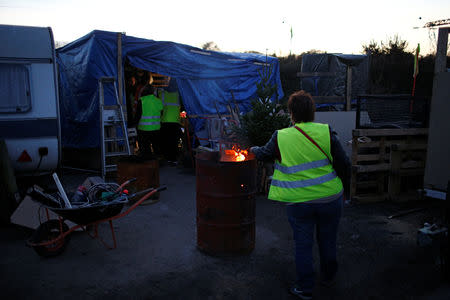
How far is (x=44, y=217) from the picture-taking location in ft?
16.4

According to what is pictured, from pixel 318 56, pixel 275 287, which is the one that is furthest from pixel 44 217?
pixel 318 56

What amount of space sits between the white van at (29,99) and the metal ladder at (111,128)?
179 cm

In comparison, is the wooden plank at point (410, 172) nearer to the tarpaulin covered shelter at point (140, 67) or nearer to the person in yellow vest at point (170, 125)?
the tarpaulin covered shelter at point (140, 67)

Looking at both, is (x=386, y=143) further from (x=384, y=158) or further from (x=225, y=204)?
(x=225, y=204)

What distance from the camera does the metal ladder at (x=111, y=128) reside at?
8202 mm

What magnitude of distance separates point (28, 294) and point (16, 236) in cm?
189

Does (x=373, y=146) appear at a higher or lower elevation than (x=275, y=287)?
higher

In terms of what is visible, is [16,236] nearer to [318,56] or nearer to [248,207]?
[248,207]

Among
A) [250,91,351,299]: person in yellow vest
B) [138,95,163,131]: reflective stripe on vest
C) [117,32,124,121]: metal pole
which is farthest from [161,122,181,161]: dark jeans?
[250,91,351,299]: person in yellow vest

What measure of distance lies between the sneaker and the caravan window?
5.28 metres

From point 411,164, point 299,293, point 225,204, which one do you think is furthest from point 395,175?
point 299,293

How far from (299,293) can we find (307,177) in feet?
3.75

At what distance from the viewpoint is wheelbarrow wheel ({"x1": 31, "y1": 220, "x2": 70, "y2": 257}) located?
4258 mm

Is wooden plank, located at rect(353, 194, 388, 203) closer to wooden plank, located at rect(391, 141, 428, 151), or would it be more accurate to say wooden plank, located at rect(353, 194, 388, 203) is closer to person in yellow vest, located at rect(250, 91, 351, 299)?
wooden plank, located at rect(391, 141, 428, 151)
